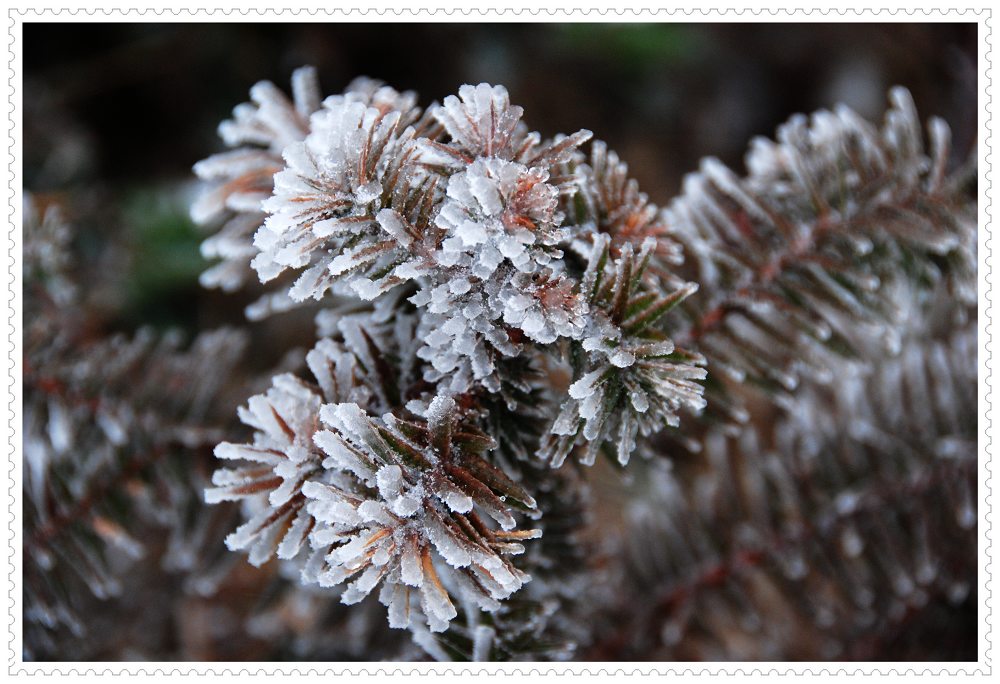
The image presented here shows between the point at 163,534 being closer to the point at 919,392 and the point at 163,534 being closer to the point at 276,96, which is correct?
the point at 276,96

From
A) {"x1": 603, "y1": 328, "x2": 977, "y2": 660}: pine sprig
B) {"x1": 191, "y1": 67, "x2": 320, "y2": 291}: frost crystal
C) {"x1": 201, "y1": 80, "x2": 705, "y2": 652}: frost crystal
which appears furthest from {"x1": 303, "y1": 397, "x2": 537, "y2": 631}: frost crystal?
{"x1": 603, "y1": 328, "x2": 977, "y2": 660}: pine sprig

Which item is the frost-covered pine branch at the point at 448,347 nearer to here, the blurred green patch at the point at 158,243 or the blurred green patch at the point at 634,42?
the blurred green patch at the point at 158,243

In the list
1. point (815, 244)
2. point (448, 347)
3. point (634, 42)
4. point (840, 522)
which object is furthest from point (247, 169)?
point (634, 42)

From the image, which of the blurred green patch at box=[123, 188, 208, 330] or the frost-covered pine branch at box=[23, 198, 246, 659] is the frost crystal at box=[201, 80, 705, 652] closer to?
the frost-covered pine branch at box=[23, 198, 246, 659]

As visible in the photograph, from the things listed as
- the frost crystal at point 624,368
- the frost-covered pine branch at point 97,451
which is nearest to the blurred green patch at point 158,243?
the frost-covered pine branch at point 97,451

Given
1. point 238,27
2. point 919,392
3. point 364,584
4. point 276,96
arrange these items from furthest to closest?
point 238,27
point 919,392
point 276,96
point 364,584

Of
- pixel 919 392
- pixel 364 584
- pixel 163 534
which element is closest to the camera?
pixel 364 584

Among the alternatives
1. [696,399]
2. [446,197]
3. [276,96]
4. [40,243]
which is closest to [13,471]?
[40,243]
